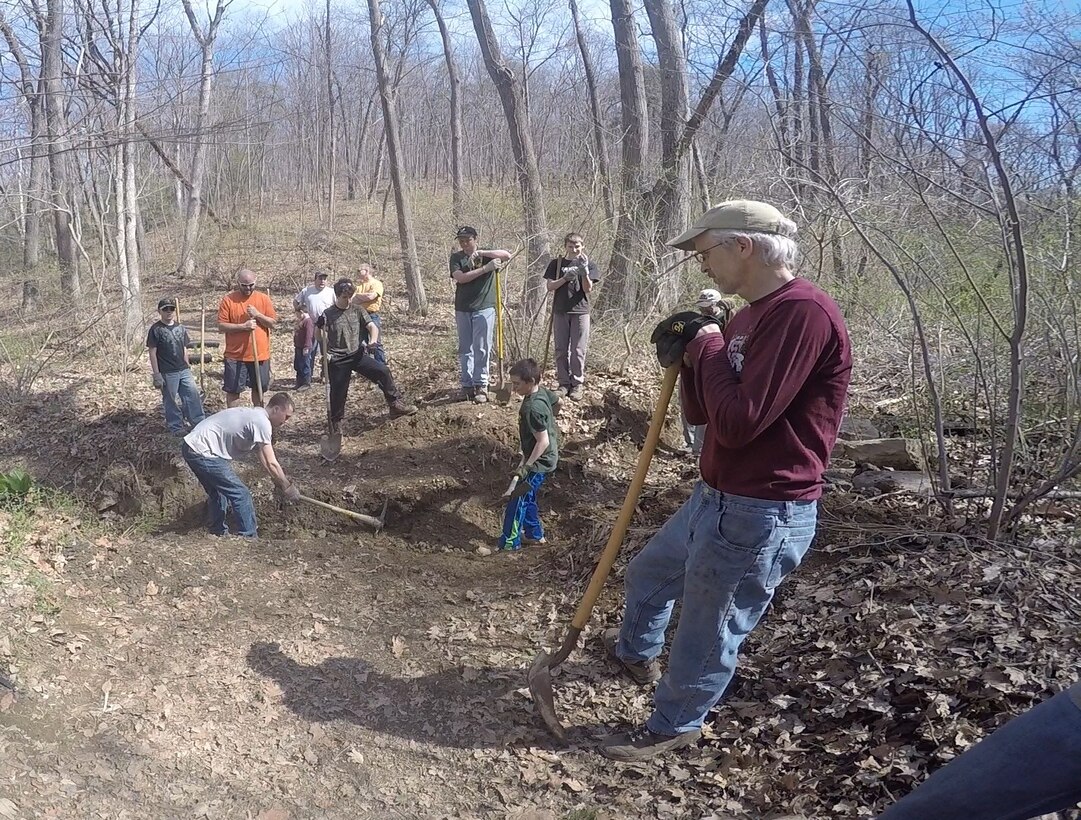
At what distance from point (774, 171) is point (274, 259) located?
1522 centimetres

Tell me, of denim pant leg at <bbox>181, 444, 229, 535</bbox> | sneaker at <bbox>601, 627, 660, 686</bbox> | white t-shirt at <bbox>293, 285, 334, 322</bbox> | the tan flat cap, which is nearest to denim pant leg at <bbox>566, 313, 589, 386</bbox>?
white t-shirt at <bbox>293, 285, 334, 322</bbox>

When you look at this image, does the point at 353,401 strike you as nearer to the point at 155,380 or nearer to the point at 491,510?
the point at 155,380

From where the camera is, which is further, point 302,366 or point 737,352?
point 302,366

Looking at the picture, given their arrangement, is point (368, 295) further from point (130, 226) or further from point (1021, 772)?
point (1021, 772)

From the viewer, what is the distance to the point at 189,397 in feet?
25.5

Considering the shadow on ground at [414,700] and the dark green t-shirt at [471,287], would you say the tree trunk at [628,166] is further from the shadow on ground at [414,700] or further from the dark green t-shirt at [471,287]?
the shadow on ground at [414,700]

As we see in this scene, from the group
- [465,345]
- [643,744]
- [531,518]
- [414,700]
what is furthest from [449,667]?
[465,345]

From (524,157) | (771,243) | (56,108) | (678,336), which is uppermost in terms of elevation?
(524,157)

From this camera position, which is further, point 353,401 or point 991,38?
point 353,401

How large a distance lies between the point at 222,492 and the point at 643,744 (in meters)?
4.11

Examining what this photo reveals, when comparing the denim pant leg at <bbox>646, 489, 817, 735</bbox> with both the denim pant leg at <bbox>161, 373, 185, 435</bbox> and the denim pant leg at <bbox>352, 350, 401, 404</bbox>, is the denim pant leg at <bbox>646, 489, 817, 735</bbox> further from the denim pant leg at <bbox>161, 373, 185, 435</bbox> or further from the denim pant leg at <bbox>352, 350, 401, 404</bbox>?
the denim pant leg at <bbox>161, 373, 185, 435</bbox>

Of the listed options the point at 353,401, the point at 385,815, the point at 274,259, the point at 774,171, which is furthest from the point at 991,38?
the point at 274,259

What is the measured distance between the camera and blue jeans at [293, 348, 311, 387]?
934 cm

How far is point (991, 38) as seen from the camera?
3.56m
